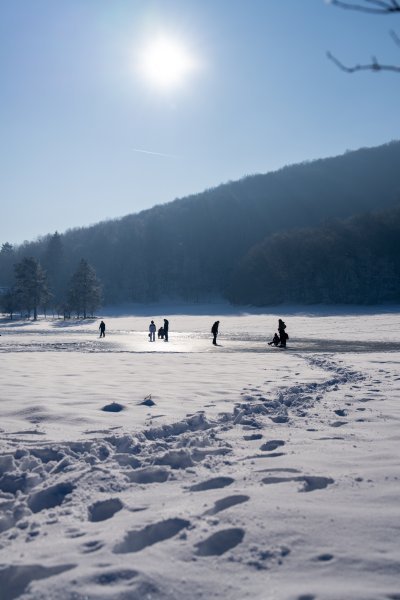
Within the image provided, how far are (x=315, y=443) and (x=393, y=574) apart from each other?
257 centimetres

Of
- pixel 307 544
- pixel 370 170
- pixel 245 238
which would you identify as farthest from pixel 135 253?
pixel 307 544

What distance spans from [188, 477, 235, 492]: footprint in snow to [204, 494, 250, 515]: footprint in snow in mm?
333

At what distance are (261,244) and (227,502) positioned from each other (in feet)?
346

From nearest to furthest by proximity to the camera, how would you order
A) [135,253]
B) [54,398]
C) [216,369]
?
[54,398], [216,369], [135,253]

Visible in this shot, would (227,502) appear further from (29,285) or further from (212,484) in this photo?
(29,285)

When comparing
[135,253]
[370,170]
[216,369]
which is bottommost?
[216,369]

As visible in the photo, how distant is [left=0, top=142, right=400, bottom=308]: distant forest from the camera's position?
88750 millimetres

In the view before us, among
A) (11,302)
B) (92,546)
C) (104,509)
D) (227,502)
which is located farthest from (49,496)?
(11,302)

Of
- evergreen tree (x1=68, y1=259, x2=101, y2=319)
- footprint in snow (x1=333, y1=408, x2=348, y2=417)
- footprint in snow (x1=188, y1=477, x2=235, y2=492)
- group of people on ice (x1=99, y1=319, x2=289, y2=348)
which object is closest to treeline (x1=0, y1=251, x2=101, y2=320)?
evergreen tree (x1=68, y1=259, x2=101, y2=319)

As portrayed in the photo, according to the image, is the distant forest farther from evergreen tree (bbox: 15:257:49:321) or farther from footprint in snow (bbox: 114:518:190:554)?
footprint in snow (bbox: 114:518:190:554)

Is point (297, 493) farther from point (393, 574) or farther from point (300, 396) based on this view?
point (300, 396)

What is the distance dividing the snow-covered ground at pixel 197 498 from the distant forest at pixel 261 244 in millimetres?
79920

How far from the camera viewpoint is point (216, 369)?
12.0 m

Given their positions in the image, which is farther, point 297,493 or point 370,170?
point 370,170
